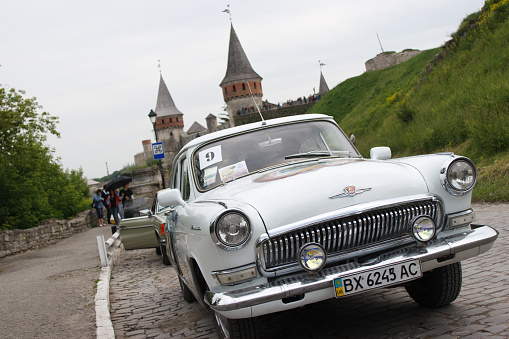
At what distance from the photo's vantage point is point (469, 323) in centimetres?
405

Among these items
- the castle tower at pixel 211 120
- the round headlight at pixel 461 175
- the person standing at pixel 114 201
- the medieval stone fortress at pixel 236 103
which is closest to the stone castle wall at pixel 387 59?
the medieval stone fortress at pixel 236 103

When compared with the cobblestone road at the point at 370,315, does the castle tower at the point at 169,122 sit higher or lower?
higher

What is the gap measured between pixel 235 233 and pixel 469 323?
1893 mm

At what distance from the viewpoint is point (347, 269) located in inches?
143

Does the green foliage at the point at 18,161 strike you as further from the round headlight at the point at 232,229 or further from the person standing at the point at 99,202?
the round headlight at the point at 232,229

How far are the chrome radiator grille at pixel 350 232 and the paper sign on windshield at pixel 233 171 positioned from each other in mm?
1381

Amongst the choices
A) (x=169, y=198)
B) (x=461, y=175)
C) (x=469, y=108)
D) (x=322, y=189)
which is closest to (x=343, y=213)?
(x=322, y=189)

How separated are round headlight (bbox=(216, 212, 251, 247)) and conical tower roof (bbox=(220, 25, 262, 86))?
86.9m

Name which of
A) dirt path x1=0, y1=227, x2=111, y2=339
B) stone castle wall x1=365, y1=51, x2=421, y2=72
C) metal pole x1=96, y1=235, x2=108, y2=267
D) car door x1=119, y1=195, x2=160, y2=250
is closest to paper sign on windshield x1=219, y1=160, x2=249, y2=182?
dirt path x1=0, y1=227, x2=111, y2=339

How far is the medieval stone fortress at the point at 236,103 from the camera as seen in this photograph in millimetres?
81300

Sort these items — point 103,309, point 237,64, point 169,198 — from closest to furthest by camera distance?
point 169,198, point 103,309, point 237,64

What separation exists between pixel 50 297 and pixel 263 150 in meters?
4.56

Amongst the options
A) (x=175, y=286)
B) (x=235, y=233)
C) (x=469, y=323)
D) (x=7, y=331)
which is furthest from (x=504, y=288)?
(x=7, y=331)

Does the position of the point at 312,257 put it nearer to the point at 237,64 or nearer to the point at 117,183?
the point at 117,183
